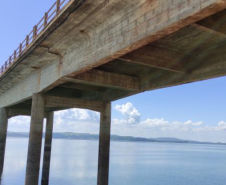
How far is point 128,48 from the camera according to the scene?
38.0ft

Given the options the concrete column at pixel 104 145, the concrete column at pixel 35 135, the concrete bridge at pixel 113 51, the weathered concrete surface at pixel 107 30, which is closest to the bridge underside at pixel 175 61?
the concrete bridge at pixel 113 51

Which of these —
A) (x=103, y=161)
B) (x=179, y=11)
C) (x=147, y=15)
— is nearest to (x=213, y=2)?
(x=179, y=11)

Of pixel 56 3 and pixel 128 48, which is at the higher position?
pixel 56 3

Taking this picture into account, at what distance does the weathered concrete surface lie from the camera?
8977mm

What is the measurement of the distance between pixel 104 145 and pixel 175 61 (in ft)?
49.0

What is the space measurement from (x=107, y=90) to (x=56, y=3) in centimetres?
1421

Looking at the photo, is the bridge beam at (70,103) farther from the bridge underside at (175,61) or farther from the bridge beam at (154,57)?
the bridge beam at (154,57)

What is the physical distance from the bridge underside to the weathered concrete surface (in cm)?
161

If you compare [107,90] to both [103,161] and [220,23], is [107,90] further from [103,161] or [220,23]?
[220,23]

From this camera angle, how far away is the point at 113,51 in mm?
12383

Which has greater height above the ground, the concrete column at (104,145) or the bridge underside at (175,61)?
the bridge underside at (175,61)

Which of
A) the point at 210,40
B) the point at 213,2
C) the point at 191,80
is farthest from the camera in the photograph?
the point at 191,80

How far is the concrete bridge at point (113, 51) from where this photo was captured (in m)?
10.3

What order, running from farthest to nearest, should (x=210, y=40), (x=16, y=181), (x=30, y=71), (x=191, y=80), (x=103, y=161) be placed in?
(x=16, y=181), (x=103, y=161), (x=30, y=71), (x=191, y=80), (x=210, y=40)
